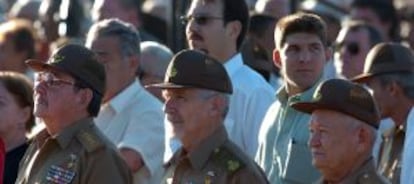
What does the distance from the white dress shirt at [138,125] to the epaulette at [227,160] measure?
57.7 inches

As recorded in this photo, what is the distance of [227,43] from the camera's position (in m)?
10.2

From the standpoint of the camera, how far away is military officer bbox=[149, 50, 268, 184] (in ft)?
27.1

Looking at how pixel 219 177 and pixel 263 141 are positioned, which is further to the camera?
pixel 263 141

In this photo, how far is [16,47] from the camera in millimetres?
13039

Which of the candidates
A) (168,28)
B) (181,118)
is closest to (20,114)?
(181,118)

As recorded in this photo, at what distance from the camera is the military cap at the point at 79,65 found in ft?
28.6

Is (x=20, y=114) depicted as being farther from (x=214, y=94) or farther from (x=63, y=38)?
(x=63, y=38)

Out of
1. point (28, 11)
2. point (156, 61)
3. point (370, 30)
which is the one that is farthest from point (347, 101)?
point (28, 11)

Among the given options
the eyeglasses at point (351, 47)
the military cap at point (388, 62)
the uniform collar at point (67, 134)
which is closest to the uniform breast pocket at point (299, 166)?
the military cap at point (388, 62)

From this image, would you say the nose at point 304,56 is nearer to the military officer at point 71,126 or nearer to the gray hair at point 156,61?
the military officer at point 71,126

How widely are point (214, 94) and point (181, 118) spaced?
0.63 feet

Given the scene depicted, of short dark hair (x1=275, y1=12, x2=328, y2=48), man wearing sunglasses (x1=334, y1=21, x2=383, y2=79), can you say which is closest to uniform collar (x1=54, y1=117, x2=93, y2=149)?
short dark hair (x1=275, y1=12, x2=328, y2=48)

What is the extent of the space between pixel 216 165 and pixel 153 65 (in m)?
2.84

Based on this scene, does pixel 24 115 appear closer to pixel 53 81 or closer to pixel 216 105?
pixel 53 81
